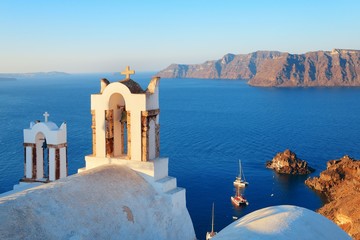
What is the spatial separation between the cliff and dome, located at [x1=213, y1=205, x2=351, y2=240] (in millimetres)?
30495

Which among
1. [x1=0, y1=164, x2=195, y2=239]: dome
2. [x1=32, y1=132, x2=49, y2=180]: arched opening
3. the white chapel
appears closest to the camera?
[x1=0, y1=164, x2=195, y2=239]: dome

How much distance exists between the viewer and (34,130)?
14.0 meters

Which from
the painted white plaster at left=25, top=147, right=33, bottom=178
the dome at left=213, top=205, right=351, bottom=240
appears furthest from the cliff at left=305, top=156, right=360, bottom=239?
the painted white plaster at left=25, top=147, right=33, bottom=178

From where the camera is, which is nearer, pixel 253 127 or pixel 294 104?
pixel 253 127

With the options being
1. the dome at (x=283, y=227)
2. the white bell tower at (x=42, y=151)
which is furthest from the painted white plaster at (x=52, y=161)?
the dome at (x=283, y=227)

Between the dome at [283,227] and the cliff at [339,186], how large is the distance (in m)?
30.5

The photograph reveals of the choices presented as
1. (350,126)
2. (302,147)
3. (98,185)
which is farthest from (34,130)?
(350,126)

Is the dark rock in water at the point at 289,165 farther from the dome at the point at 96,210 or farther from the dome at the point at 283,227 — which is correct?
the dome at the point at 283,227

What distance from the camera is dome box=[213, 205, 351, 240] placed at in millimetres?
8781

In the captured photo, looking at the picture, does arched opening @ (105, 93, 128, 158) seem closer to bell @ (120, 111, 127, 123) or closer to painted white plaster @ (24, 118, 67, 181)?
bell @ (120, 111, 127, 123)

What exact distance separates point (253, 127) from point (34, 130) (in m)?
89.7

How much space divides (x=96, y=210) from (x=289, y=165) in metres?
58.9

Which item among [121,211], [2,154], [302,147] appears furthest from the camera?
[302,147]

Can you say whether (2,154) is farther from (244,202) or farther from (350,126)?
(350,126)
